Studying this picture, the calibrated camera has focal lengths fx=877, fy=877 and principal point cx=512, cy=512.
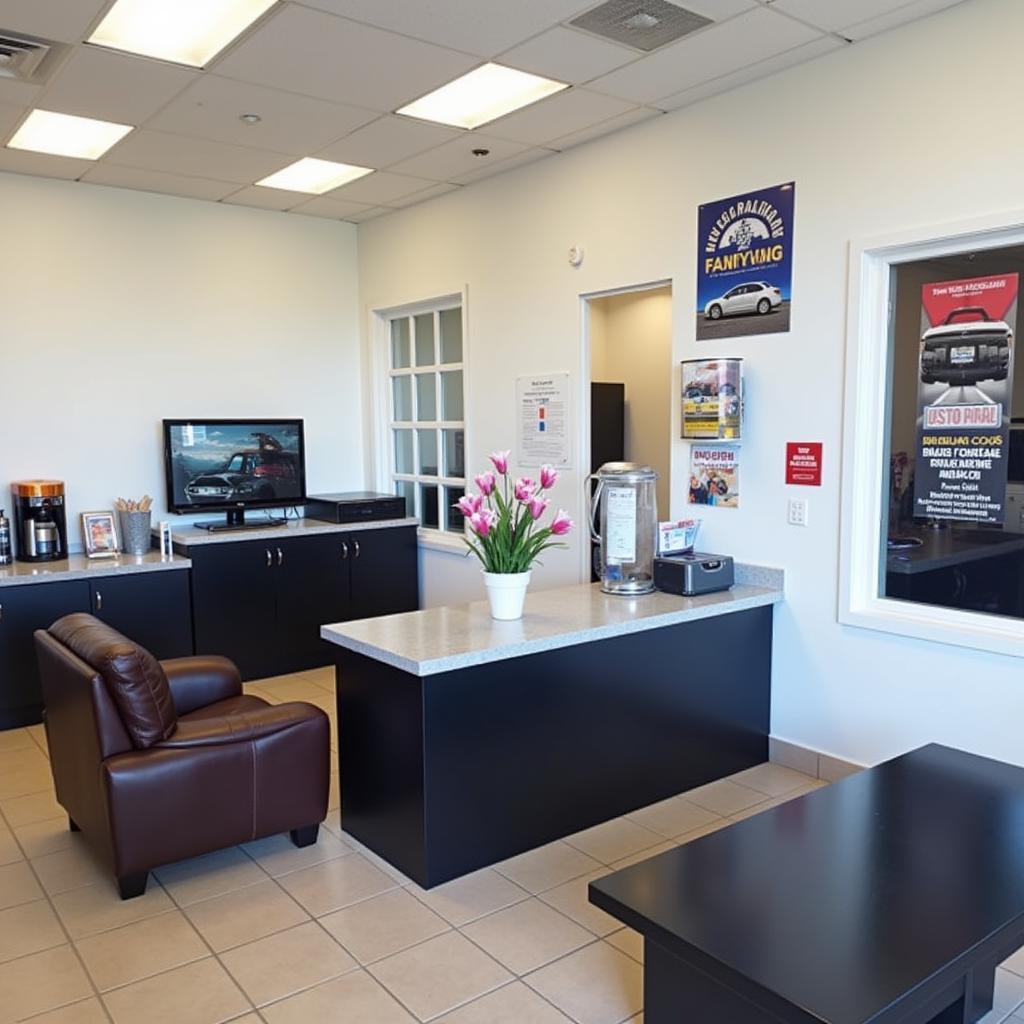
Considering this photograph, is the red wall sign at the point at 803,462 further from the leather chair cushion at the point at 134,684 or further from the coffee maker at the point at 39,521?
the coffee maker at the point at 39,521

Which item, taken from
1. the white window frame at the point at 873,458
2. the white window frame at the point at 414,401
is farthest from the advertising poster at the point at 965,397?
the white window frame at the point at 414,401

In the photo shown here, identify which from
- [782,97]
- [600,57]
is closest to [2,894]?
[600,57]

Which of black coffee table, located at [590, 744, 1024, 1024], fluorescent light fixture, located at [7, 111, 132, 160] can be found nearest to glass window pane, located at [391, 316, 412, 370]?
fluorescent light fixture, located at [7, 111, 132, 160]

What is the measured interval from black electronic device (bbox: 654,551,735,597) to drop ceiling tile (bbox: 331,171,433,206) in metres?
2.71

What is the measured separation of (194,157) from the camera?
14.8 feet

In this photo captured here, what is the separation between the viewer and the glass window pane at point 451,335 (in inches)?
215

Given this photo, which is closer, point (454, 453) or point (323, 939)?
point (323, 939)

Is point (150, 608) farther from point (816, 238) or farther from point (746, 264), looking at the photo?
point (816, 238)

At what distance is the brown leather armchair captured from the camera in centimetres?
268

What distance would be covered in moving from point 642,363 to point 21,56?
13.4 feet

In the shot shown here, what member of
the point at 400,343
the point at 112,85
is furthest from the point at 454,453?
the point at 112,85

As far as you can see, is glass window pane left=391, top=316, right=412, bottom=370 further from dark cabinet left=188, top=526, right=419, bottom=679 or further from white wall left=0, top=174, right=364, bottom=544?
dark cabinet left=188, top=526, right=419, bottom=679

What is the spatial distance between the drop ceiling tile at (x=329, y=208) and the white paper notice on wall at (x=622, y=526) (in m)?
2.93

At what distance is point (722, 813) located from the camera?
334 cm
